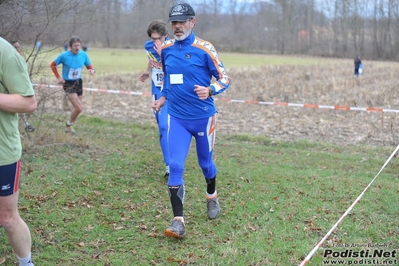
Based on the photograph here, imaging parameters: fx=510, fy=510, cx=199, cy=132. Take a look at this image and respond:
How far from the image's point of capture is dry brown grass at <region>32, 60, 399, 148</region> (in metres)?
13.0

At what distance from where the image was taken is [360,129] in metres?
13.6

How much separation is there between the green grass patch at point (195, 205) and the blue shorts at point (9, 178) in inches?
44.4

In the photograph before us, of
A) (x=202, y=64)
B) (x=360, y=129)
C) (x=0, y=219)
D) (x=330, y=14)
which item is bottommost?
(x=360, y=129)

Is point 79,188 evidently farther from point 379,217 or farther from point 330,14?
point 330,14

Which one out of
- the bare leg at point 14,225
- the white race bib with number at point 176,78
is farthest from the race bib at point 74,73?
the bare leg at point 14,225

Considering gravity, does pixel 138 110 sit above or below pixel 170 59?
below

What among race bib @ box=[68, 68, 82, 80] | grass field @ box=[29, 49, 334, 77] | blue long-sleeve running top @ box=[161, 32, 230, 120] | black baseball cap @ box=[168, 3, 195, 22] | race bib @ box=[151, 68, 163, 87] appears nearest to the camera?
black baseball cap @ box=[168, 3, 195, 22]

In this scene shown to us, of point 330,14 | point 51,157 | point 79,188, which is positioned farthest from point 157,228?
point 330,14

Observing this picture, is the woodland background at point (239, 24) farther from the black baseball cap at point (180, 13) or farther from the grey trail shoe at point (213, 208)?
the grey trail shoe at point (213, 208)

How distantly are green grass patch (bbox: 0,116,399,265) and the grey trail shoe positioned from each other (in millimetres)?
108

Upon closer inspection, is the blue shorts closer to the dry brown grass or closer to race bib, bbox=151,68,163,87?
race bib, bbox=151,68,163,87

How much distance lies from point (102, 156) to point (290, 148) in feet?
14.2

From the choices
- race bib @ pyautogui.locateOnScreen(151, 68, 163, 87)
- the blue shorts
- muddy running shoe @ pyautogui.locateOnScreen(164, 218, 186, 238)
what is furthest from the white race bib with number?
the blue shorts

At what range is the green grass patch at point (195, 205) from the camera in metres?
5.12
